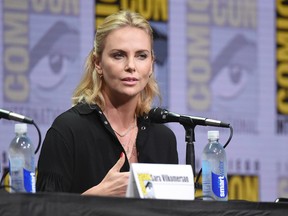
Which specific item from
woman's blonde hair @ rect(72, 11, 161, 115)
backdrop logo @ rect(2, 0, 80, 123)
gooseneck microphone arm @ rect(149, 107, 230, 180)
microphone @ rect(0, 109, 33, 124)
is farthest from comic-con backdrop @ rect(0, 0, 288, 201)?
microphone @ rect(0, 109, 33, 124)

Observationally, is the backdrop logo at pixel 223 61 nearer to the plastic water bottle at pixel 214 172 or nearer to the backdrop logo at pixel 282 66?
the backdrop logo at pixel 282 66

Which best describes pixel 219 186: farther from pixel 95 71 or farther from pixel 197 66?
pixel 197 66

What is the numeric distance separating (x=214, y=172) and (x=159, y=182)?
0.39 metres

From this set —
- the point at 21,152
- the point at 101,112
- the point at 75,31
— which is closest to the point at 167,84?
Answer: the point at 75,31

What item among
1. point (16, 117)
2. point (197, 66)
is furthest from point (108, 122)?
point (197, 66)

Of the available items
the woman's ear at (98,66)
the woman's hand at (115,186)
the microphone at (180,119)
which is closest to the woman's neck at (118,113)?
the woman's ear at (98,66)

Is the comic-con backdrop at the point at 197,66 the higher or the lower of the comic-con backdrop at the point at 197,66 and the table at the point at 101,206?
the higher

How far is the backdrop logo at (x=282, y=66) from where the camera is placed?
4.73 m

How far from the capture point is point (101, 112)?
3133mm

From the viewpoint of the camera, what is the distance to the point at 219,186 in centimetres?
259

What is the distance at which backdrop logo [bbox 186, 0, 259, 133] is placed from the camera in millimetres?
4574

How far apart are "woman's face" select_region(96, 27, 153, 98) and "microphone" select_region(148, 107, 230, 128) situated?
0.71ft

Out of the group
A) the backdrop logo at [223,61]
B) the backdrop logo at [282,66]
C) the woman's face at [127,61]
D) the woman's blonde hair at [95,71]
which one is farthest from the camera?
the backdrop logo at [282,66]

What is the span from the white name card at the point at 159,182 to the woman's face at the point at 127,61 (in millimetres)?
717
